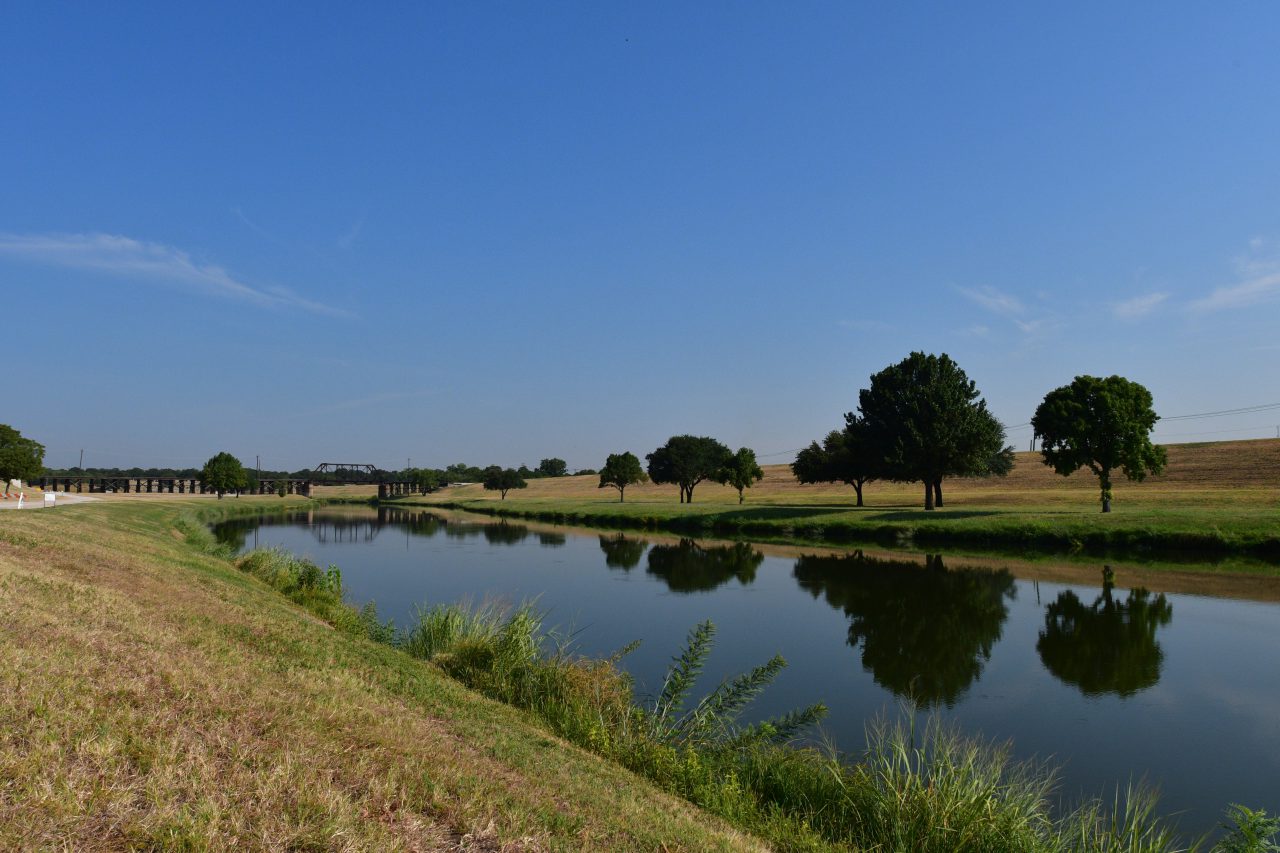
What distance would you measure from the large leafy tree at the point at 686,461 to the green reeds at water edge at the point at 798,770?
78.7 metres

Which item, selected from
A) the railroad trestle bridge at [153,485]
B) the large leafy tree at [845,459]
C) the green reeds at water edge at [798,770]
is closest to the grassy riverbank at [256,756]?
the green reeds at water edge at [798,770]

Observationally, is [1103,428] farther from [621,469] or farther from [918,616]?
[621,469]

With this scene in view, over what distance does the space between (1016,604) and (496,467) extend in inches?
5096

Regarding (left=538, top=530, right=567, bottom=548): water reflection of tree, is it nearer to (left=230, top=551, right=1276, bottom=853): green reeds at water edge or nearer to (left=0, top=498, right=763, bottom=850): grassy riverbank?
(left=230, top=551, right=1276, bottom=853): green reeds at water edge

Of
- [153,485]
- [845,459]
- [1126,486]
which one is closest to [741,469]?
[845,459]

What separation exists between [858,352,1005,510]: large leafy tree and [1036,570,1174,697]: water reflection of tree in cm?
2869

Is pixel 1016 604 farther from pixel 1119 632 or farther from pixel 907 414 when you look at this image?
pixel 907 414

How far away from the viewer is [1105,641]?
1862 cm

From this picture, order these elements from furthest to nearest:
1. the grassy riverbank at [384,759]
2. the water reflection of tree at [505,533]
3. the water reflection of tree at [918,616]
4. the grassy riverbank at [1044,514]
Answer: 1. the water reflection of tree at [505,533]
2. the grassy riverbank at [1044,514]
3. the water reflection of tree at [918,616]
4. the grassy riverbank at [384,759]

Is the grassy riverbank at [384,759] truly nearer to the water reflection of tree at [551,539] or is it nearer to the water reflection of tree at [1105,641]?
the water reflection of tree at [1105,641]

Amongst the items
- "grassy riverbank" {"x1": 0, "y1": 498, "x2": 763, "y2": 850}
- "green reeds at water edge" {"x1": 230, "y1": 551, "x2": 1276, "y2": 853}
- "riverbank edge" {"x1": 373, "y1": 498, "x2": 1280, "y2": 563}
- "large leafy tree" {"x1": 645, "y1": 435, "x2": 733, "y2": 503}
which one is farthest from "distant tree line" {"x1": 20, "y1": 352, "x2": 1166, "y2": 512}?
"grassy riverbank" {"x1": 0, "y1": 498, "x2": 763, "y2": 850}

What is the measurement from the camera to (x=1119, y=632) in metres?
19.5

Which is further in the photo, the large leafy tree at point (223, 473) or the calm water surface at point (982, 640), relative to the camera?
the large leafy tree at point (223, 473)

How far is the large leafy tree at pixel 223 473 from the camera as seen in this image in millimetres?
100188
